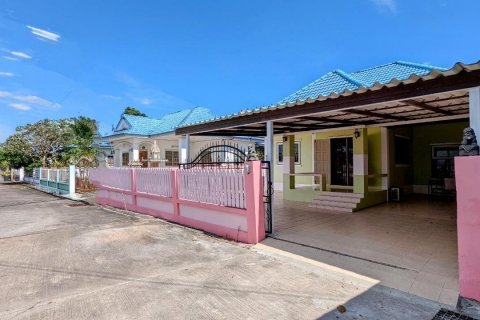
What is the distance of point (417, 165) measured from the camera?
46.4 ft

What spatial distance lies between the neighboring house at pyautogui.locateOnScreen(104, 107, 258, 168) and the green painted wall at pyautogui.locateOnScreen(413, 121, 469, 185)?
9.30 m

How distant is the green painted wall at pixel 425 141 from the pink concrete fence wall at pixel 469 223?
38.0ft

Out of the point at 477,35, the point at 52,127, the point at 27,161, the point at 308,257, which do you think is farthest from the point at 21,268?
the point at 27,161

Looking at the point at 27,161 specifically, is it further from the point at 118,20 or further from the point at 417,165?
the point at 417,165

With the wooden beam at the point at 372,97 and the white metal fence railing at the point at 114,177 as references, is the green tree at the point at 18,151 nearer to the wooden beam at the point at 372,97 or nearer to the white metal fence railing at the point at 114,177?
the white metal fence railing at the point at 114,177

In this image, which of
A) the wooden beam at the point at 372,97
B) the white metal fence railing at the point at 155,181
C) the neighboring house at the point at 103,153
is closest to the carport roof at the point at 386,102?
the wooden beam at the point at 372,97

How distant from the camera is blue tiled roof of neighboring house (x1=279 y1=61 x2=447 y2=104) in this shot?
12195 mm

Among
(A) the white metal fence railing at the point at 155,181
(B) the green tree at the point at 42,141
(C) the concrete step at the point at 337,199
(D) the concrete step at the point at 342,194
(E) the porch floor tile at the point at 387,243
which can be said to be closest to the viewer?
(E) the porch floor tile at the point at 387,243

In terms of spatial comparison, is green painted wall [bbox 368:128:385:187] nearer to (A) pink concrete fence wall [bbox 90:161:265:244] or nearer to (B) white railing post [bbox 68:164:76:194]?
(A) pink concrete fence wall [bbox 90:161:265:244]

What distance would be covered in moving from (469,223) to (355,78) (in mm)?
11266

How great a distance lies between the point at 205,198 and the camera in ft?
24.5

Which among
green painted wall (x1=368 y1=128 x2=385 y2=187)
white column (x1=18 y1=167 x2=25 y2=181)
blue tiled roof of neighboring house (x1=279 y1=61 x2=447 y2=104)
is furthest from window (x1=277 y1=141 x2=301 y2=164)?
white column (x1=18 y1=167 x2=25 y2=181)

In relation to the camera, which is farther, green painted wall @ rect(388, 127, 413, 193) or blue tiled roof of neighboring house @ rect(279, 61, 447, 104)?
blue tiled roof of neighboring house @ rect(279, 61, 447, 104)

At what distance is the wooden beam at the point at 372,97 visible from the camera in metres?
4.00
